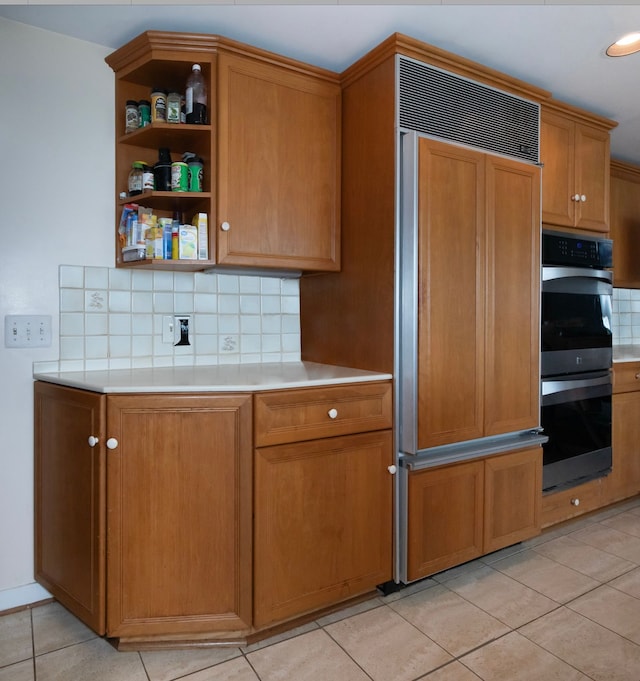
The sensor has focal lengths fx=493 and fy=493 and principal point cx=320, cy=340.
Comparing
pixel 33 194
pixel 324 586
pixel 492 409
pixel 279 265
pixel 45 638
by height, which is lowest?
pixel 45 638

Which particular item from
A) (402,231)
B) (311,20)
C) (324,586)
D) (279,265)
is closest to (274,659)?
(324,586)

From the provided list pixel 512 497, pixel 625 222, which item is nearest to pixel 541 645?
pixel 512 497

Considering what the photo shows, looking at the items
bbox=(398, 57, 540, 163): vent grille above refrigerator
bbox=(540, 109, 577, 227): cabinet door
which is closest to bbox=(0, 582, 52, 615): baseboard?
bbox=(398, 57, 540, 163): vent grille above refrigerator

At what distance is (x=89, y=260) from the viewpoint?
1.96 metres

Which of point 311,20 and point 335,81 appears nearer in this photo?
point 311,20

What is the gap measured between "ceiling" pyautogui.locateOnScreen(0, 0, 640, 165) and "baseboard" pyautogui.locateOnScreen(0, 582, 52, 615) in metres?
2.09

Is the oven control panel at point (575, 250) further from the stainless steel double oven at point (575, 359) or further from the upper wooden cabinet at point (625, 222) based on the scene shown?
the upper wooden cabinet at point (625, 222)

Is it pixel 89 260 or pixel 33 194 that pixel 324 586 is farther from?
pixel 33 194

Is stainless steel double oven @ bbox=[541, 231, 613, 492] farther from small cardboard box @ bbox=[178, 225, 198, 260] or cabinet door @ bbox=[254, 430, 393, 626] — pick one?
small cardboard box @ bbox=[178, 225, 198, 260]

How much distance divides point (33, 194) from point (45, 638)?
61.8 inches

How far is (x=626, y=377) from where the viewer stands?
273 cm

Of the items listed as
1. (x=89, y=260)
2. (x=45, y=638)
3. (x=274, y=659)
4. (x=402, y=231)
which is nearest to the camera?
(x=274, y=659)

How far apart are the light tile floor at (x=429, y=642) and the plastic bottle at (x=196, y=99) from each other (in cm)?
186

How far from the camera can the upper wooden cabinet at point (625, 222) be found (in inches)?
125
